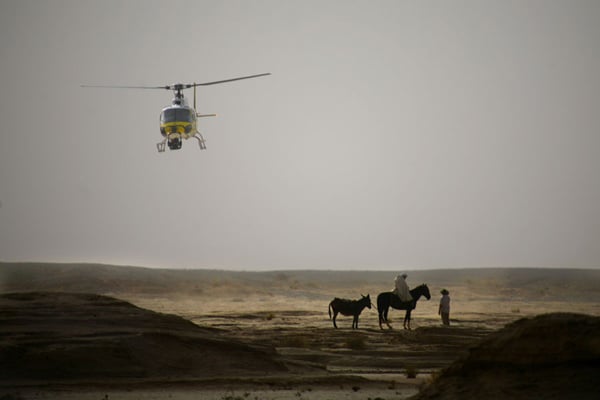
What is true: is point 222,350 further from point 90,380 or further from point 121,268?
point 121,268

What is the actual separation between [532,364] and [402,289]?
Answer: 2409 centimetres

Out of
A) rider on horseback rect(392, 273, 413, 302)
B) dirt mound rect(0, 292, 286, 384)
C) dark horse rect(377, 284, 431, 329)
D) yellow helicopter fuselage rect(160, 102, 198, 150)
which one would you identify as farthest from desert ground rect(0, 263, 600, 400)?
yellow helicopter fuselage rect(160, 102, 198, 150)

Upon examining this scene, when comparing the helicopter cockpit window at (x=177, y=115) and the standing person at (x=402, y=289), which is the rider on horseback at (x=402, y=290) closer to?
the standing person at (x=402, y=289)

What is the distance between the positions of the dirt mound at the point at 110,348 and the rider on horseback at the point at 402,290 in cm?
1288

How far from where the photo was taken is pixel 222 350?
2272 centimetres

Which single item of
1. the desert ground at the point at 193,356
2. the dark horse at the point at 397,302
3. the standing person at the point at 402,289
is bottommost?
the desert ground at the point at 193,356

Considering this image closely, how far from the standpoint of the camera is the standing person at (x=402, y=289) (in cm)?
3650

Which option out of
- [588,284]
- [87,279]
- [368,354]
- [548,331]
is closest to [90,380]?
[368,354]

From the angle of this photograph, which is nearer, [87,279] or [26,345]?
[26,345]

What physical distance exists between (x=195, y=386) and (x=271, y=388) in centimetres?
180

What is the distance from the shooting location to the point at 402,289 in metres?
36.7

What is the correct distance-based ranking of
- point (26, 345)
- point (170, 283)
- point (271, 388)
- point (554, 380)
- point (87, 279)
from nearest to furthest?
point (554, 380)
point (271, 388)
point (26, 345)
point (87, 279)
point (170, 283)

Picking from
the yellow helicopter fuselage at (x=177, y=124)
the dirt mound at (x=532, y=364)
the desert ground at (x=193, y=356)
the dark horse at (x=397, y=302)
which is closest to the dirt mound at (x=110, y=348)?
the desert ground at (x=193, y=356)

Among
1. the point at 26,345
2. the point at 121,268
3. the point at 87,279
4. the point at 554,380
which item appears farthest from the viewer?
the point at 121,268
